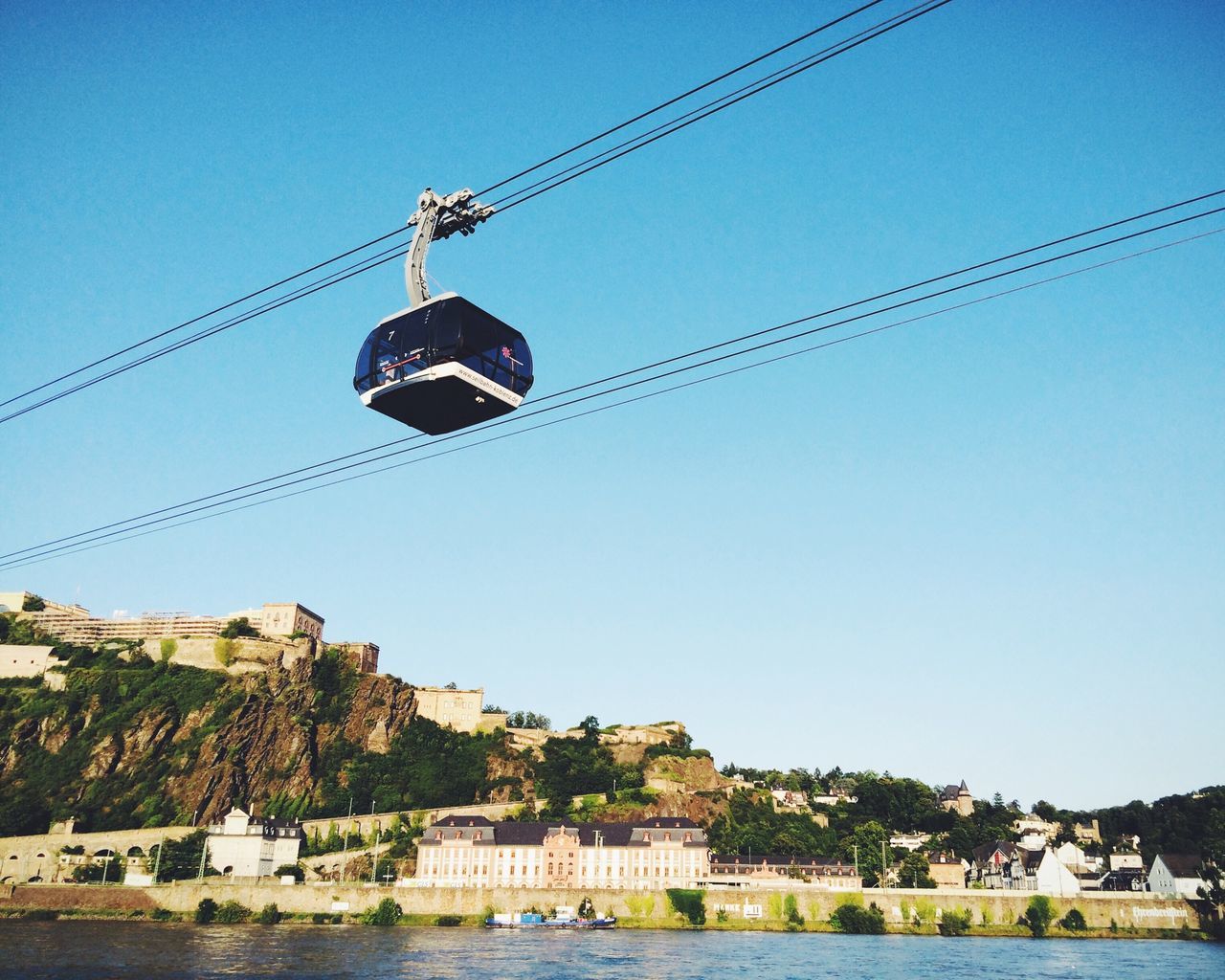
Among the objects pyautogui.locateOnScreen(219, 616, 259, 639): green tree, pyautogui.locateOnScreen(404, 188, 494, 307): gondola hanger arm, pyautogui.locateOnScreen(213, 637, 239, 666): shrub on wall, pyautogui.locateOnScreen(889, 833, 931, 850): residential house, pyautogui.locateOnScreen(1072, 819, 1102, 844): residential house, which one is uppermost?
pyautogui.locateOnScreen(219, 616, 259, 639): green tree

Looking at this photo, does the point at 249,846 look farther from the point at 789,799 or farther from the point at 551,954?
the point at 789,799

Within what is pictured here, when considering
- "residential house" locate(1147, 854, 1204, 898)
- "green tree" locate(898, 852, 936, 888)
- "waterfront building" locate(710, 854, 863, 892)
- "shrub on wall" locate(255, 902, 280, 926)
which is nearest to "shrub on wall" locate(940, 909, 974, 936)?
"waterfront building" locate(710, 854, 863, 892)

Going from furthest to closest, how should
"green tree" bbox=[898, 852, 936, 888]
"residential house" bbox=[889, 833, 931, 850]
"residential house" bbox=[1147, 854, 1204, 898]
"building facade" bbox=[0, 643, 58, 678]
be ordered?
"residential house" bbox=[889, 833, 931, 850] < "building facade" bbox=[0, 643, 58, 678] < "residential house" bbox=[1147, 854, 1204, 898] < "green tree" bbox=[898, 852, 936, 888]

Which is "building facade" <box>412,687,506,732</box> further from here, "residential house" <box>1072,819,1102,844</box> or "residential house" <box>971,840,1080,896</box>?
"residential house" <box>1072,819,1102,844</box>

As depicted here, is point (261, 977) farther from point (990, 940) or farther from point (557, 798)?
point (557, 798)

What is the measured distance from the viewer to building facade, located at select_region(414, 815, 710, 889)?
81.5m

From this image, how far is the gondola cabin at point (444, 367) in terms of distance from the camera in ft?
51.1

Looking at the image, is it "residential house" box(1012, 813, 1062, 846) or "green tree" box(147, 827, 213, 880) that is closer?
"green tree" box(147, 827, 213, 880)

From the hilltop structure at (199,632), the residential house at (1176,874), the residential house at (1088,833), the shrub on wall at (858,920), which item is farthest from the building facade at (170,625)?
the residential house at (1088,833)

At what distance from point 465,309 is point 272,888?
64.5 m

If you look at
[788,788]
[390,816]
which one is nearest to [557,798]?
[390,816]

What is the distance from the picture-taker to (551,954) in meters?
49.1

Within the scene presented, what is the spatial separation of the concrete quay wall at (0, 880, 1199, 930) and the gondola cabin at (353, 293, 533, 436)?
58.4 meters

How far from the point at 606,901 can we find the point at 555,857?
45.6 feet
